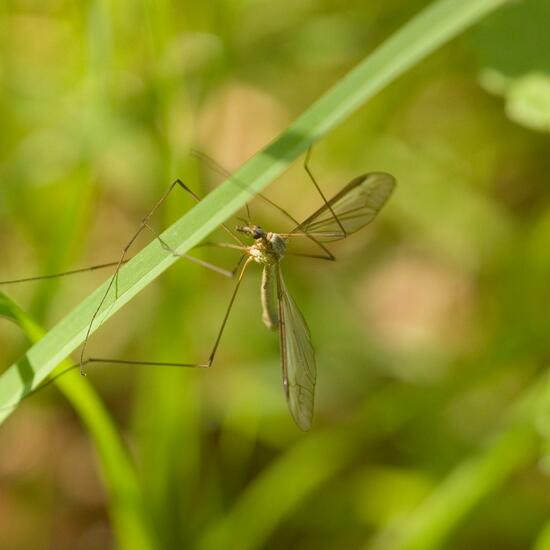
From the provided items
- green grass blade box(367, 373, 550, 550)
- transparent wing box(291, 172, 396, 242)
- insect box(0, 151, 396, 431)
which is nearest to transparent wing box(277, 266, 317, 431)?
insect box(0, 151, 396, 431)

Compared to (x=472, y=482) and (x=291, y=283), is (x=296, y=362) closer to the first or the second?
(x=472, y=482)

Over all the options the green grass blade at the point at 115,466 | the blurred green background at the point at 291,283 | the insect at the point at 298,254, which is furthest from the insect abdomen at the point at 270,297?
the green grass blade at the point at 115,466

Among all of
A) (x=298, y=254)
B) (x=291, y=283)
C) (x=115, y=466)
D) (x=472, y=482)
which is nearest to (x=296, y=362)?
(x=298, y=254)

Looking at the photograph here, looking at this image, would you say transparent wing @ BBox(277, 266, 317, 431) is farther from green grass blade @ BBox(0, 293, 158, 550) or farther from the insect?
green grass blade @ BBox(0, 293, 158, 550)

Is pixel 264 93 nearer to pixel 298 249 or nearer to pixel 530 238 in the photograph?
pixel 298 249

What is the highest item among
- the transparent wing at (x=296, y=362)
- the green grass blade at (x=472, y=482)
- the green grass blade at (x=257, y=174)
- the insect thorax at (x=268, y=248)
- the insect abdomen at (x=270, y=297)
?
the insect thorax at (x=268, y=248)

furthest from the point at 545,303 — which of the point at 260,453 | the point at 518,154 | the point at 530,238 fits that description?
the point at 260,453

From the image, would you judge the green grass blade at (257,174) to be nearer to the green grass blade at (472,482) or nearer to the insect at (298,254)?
the insect at (298,254)
